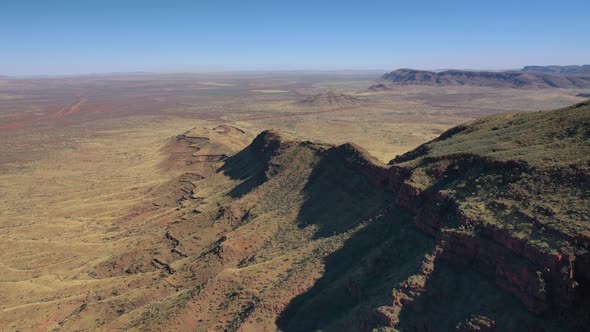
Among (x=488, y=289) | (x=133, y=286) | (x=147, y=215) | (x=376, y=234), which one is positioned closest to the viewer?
(x=488, y=289)

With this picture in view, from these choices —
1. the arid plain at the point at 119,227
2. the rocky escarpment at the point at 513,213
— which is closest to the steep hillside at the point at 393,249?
the rocky escarpment at the point at 513,213

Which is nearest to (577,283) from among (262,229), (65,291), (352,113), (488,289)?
(488,289)

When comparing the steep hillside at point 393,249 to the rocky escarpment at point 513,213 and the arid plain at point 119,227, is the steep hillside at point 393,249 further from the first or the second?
the arid plain at point 119,227

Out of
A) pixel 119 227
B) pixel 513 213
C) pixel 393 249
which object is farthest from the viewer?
pixel 119 227

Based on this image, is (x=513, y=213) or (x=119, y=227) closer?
(x=513, y=213)

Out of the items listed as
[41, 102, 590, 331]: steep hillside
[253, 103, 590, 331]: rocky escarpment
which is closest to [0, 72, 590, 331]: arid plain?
[41, 102, 590, 331]: steep hillside

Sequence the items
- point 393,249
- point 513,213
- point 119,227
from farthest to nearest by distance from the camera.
Answer: point 119,227
point 393,249
point 513,213

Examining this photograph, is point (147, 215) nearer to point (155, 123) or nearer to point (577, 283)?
point (577, 283)

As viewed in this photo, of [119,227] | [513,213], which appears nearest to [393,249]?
[513,213]

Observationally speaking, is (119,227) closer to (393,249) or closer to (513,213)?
(393,249)
